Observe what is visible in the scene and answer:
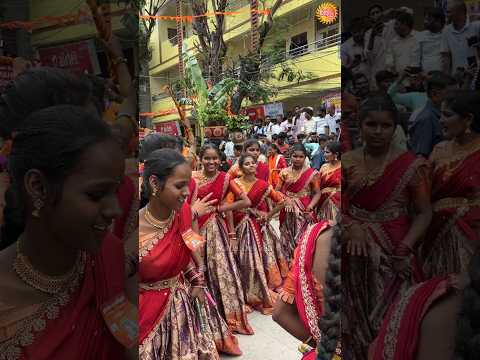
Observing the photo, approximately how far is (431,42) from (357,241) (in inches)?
14.4

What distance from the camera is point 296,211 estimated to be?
4.55 meters

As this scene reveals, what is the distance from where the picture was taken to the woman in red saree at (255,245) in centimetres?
364

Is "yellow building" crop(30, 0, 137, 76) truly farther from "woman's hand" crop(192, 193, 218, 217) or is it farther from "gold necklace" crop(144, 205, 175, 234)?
"woman's hand" crop(192, 193, 218, 217)

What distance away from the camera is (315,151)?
21.2ft

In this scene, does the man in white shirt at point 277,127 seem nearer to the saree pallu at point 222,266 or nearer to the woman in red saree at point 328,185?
the woman in red saree at point 328,185

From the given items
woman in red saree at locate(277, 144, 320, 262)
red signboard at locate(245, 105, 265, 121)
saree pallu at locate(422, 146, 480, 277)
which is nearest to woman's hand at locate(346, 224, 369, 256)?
saree pallu at locate(422, 146, 480, 277)

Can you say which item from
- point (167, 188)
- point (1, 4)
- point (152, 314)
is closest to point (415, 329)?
point (1, 4)

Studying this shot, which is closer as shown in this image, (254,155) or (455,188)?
(455,188)

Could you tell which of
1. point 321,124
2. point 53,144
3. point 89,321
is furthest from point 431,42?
point 321,124

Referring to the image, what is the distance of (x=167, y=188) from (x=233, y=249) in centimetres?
182

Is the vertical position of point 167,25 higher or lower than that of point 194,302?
higher

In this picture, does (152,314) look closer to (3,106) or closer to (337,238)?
(337,238)

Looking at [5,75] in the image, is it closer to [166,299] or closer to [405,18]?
[405,18]

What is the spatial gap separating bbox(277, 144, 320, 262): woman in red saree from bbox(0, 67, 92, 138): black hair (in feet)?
12.7
